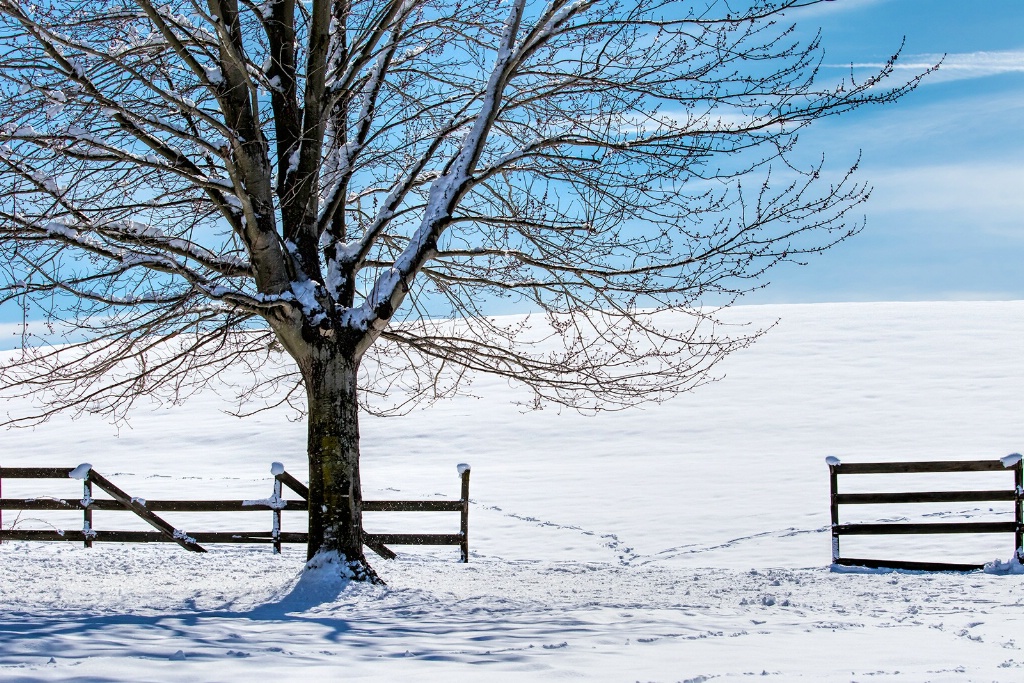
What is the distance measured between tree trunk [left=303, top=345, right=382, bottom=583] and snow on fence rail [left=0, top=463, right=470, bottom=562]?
2.26 meters

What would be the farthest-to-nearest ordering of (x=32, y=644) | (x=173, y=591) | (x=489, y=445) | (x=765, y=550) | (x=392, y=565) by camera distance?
(x=489, y=445) < (x=765, y=550) < (x=392, y=565) < (x=173, y=591) < (x=32, y=644)

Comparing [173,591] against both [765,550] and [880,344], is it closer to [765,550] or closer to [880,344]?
[765,550]

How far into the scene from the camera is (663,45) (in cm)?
921

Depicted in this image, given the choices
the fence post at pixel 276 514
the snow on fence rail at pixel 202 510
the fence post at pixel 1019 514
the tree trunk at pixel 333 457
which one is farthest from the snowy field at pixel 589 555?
the fence post at pixel 1019 514

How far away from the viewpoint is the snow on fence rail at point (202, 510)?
38.1 ft

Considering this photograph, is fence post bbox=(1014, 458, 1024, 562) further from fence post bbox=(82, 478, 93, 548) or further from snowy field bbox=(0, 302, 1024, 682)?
fence post bbox=(82, 478, 93, 548)

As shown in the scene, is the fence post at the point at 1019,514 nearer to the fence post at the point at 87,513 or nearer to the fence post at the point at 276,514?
the fence post at the point at 276,514

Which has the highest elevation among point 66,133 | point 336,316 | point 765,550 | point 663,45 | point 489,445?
point 663,45

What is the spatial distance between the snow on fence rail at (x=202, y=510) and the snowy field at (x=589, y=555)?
289 millimetres

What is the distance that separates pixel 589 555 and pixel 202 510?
5.61 meters

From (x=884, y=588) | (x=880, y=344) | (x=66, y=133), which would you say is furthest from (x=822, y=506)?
(x=880, y=344)

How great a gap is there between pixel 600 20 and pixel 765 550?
784 centimetres

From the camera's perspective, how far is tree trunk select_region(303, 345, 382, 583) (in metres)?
9.05

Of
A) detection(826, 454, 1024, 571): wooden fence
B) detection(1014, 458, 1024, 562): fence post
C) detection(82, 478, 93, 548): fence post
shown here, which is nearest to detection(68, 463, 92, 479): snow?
detection(82, 478, 93, 548): fence post
